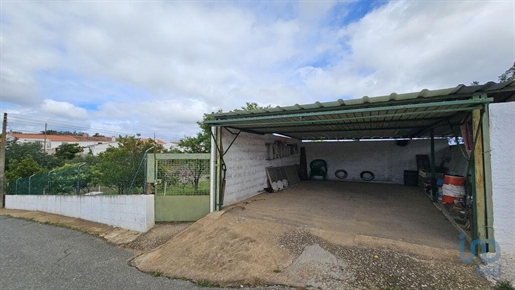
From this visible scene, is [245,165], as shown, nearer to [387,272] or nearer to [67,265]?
[67,265]

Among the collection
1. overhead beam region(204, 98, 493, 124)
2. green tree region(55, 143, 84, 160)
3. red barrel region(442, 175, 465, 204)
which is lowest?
red barrel region(442, 175, 465, 204)

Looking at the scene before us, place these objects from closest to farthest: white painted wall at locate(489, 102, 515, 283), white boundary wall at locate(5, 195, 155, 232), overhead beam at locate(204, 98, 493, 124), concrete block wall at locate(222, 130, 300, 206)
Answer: white painted wall at locate(489, 102, 515, 283), overhead beam at locate(204, 98, 493, 124), white boundary wall at locate(5, 195, 155, 232), concrete block wall at locate(222, 130, 300, 206)

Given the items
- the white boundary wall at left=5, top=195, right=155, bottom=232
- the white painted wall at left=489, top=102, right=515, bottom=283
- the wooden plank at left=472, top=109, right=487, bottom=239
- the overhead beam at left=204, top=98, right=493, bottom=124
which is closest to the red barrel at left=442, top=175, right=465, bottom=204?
the wooden plank at left=472, top=109, right=487, bottom=239

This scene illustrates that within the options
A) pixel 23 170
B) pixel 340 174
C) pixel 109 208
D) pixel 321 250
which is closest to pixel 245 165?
pixel 321 250

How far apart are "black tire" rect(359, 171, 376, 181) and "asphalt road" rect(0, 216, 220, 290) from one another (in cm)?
1051

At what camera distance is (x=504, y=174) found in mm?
3191

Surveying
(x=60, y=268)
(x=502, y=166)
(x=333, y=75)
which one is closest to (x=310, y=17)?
(x=333, y=75)

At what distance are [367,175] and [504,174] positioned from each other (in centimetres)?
869

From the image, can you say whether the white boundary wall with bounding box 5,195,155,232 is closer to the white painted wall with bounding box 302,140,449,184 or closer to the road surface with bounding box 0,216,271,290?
the road surface with bounding box 0,216,271,290

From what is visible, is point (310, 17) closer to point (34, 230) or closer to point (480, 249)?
point (480, 249)

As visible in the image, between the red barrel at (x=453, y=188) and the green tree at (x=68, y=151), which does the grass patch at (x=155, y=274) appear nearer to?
the red barrel at (x=453, y=188)

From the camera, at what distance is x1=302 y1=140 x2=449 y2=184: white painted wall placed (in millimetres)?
10641

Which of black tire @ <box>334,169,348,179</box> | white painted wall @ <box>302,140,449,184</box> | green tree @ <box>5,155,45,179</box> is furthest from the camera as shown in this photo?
green tree @ <box>5,155,45,179</box>

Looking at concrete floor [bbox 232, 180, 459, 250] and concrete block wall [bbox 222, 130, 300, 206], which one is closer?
concrete floor [bbox 232, 180, 459, 250]
